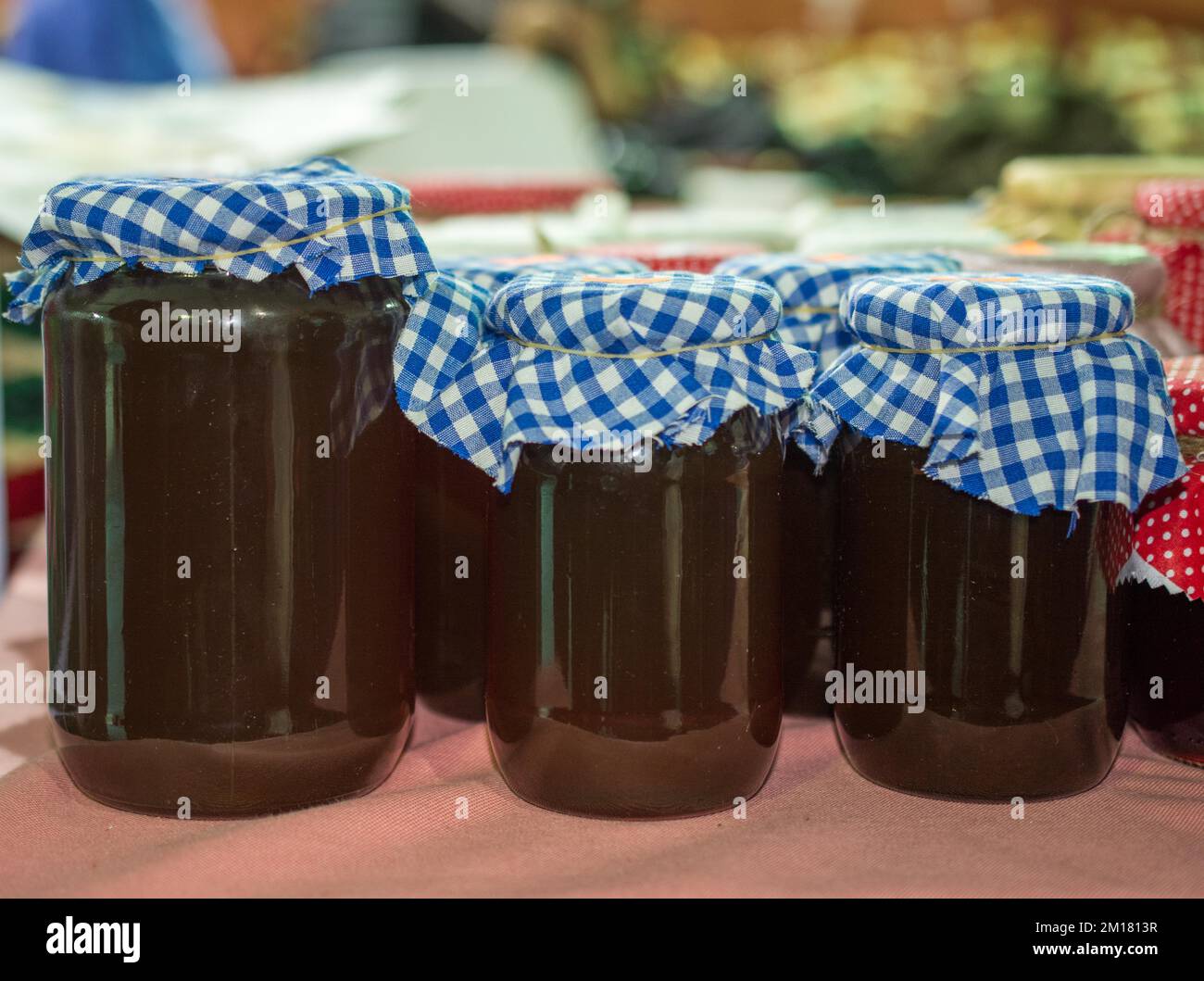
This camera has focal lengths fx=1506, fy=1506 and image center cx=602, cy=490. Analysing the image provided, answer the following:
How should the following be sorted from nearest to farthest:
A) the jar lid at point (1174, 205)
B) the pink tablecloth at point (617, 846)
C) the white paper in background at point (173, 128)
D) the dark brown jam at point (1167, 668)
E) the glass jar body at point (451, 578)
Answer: the pink tablecloth at point (617, 846), the dark brown jam at point (1167, 668), the glass jar body at point (451, 578), the jar lid at point (1174, 205), the white paper in background at point (173, 128)

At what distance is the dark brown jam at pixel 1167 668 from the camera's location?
131 cm

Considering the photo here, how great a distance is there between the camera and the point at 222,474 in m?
1.15

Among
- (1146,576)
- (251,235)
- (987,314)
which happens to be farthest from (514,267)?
(1146,576)

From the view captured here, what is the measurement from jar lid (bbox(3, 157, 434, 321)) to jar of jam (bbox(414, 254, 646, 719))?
25 cm

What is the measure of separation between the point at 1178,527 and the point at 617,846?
546mm

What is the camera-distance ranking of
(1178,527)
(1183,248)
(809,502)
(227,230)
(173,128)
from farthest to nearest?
1. (173,128)
2. (1183,248)
3. (809,502)
4. (1178,527)
5. (227,230)

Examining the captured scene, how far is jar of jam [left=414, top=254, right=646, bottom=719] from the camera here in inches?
55.7

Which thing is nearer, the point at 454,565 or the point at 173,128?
the point at 454,565


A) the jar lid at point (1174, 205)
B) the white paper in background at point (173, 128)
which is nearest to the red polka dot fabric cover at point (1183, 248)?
the jar lid at point (1174, 205)

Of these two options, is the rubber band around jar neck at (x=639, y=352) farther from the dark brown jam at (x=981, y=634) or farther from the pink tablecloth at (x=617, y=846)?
the pink tablecloth at (x=617, y=846)

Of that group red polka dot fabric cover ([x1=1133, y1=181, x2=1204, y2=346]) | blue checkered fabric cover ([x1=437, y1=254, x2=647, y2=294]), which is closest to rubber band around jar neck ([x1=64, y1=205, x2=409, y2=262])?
blue checkered fabric cover ([x1=437, y1=254, x2=647, y2=294])

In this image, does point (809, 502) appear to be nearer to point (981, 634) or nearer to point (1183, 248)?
point (981, 634)

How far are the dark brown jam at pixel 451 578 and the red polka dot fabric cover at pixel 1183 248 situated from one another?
2.84 feet

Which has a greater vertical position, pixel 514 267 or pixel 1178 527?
pixel 514 267
